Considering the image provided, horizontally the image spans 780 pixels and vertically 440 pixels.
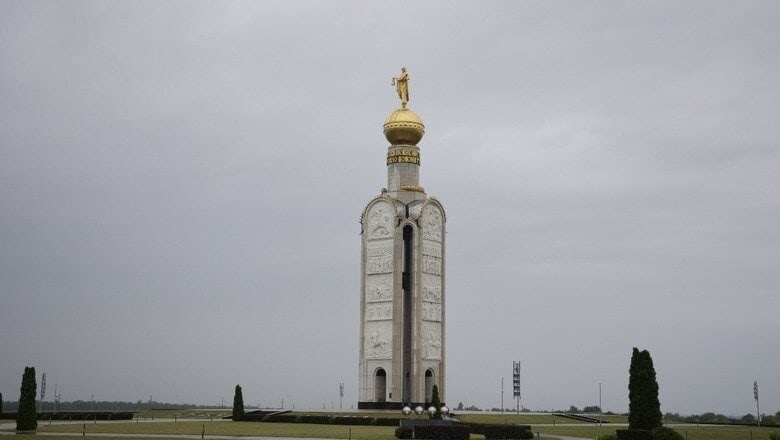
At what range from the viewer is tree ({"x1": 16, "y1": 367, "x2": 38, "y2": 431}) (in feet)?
144

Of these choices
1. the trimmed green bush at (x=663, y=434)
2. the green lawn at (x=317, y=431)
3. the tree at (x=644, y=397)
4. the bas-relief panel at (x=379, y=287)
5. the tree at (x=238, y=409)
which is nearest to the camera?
the trimmed green bush at (x=663, y=434)

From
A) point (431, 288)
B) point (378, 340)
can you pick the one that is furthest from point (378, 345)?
point (431, 288)

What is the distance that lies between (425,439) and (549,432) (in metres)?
10.4

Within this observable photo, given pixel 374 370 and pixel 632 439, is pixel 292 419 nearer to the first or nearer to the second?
pixel 374 370

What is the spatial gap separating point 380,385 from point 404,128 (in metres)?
19.3

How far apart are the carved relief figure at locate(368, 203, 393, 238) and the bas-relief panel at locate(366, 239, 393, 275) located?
26.4 inches

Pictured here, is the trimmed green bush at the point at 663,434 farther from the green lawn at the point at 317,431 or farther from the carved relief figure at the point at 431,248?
the carved relief figure at the point at 431,248

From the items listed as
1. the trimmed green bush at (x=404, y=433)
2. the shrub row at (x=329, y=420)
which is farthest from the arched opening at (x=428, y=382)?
the trimmed green bush at (x=404, y=433)

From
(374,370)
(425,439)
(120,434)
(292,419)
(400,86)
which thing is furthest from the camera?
(400,86)

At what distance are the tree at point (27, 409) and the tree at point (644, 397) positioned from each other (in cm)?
2728

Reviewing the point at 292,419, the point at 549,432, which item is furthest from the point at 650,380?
the point at 292,419

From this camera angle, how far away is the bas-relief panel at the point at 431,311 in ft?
230

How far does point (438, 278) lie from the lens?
71.9m

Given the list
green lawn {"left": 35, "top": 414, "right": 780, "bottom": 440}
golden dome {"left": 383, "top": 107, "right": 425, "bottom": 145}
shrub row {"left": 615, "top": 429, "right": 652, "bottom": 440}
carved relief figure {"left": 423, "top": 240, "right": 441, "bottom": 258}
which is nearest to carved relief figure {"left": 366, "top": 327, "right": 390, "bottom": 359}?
carved relief figure {"left": 423, "top": 240, "right": 441, "bottom": 258}
